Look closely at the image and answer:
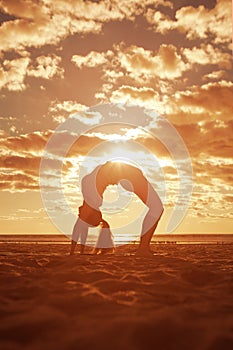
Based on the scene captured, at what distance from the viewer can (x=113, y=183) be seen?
331 inches

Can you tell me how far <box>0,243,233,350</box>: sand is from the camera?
7.58 ft

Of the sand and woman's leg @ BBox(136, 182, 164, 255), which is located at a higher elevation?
woman's leg @ BBox(136, 182, 164, 255)

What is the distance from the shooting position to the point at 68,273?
5.09m

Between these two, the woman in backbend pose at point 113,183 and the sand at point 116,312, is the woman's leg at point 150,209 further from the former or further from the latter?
the sand at point 116,312

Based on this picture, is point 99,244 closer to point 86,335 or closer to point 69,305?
point 69,305

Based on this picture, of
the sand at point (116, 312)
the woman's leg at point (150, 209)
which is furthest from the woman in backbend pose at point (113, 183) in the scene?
the sand at point (116, 312)

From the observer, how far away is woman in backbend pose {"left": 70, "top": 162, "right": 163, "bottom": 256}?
27.2 feet

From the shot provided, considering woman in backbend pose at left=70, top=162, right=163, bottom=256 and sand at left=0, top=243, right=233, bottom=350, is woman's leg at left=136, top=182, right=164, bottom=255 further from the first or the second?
sand at left=0, top=243, right=233, bottom=350

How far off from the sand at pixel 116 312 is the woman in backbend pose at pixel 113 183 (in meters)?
3.42

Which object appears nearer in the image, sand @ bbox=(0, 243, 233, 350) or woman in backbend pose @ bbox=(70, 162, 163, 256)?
sand @ bbox=(0, 243, 233, 350)

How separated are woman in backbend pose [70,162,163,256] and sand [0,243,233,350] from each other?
342 cm

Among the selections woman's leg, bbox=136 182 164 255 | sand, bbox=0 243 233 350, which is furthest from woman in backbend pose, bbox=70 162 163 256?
sand, bbox=0 243 233 350

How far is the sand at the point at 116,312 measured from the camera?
91.0 inches

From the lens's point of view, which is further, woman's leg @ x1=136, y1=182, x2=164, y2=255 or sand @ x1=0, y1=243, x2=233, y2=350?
woman's leg @ x1=136, y1=182, x2=164, y2=255
